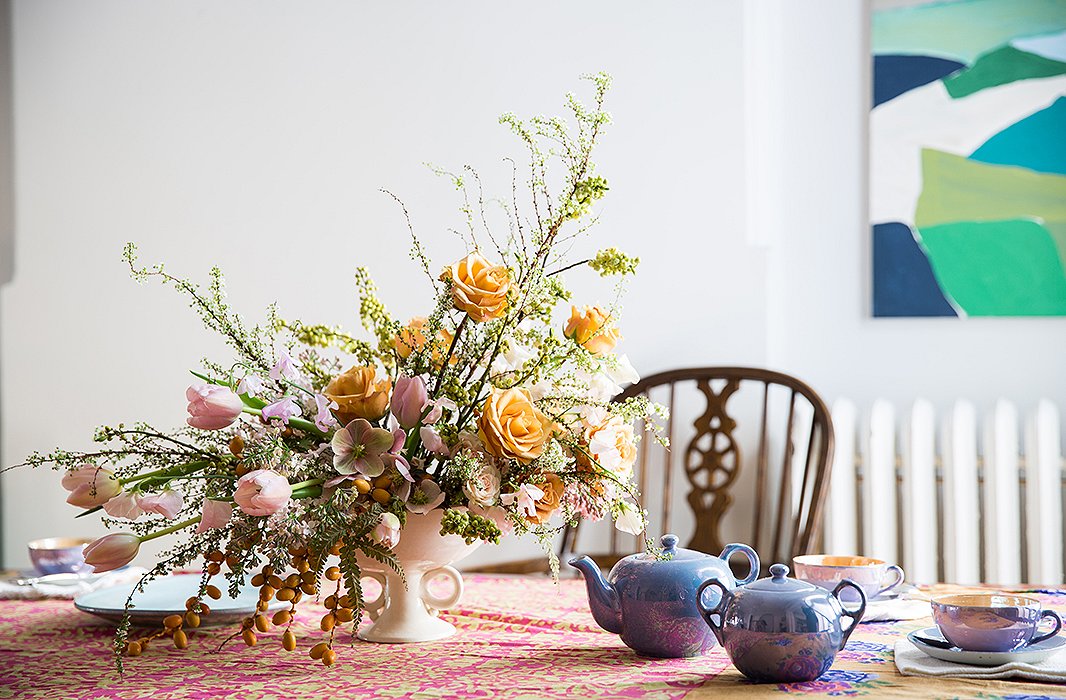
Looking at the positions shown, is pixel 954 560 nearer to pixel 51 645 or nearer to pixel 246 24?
pixel 51 645

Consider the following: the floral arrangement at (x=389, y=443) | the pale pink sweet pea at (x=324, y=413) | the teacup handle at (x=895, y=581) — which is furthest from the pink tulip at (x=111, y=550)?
the teacup handle at (x=895, y=581)

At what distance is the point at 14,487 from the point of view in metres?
3.14

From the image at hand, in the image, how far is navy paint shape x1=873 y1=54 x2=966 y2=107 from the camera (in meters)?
2.67

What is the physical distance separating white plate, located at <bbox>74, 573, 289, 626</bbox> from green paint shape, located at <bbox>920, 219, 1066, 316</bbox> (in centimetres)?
180

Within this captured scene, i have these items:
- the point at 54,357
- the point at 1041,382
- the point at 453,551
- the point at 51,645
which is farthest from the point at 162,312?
the point at 1041,382

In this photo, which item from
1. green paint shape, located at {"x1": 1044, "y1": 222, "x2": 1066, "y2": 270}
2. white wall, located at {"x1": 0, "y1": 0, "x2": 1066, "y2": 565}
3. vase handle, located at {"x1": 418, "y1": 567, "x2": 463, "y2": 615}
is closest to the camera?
vase handle, located at {"x1": 418, "y1": 567, "x2": 463, "y2": 615}

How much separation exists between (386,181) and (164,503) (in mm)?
1813

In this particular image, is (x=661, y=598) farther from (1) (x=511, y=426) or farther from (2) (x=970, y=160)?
(2) (x=970, y=160)

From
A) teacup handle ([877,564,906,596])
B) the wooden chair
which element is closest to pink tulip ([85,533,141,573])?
teacup handle ([877,564,906,596])

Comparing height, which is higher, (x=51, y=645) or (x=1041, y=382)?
(x=1041, y=382)

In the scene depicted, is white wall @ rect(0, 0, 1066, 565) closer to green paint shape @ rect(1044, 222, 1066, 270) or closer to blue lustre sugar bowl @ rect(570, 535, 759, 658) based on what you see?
green paint shape @ rect(1044, 222, 1066, 270)

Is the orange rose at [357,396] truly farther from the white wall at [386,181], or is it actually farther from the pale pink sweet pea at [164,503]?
the white wall at [386,181]

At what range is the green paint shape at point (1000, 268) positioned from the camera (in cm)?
260

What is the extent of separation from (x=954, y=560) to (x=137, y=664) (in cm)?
186
